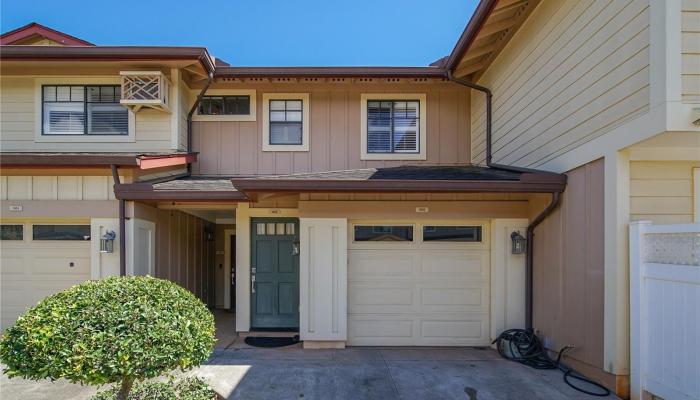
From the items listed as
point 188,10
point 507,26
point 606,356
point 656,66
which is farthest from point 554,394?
point 188,10

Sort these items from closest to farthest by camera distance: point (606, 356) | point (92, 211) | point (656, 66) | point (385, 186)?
point (656, 66) < point (606, 356) < point (385, 186) < point (92, 211)

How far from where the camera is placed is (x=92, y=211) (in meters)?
5.97

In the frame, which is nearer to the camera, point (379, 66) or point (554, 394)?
point (554, 394)

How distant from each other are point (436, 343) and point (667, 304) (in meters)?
3.28

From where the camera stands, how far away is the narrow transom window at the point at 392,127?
779cm

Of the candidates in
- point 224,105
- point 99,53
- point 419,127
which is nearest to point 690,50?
point 419,127

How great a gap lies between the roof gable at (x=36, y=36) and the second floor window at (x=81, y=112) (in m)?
0.87

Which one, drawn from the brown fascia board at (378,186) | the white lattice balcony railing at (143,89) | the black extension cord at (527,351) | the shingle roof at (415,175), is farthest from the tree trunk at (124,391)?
the white lattice balcony railing at (143,89)

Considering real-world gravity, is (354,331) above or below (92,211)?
below

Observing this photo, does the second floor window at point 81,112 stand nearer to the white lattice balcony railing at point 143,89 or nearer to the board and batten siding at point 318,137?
the white lattice balcony railing at point 143,89

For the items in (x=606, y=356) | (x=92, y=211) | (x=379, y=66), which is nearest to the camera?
(x=606, y=356)

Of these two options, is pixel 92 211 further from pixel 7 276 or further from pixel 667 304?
pixel 667 304

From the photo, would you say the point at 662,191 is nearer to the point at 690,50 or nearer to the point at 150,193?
the point at 690,50

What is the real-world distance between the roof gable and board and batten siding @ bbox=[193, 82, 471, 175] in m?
2.68
